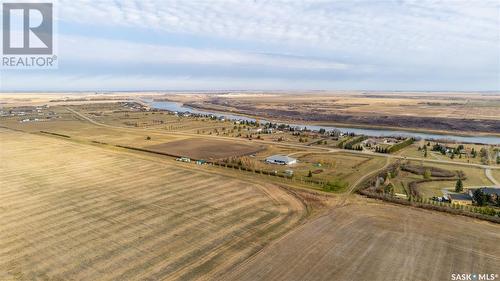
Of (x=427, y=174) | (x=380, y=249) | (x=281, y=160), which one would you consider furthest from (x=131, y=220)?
(x=427, y=174)

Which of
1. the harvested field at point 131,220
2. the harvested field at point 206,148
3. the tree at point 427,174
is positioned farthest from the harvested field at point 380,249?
the harvested field at point 206,148

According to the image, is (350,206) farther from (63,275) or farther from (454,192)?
(63,275)

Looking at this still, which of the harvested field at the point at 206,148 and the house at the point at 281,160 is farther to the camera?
the harvested field at the point at 206,148

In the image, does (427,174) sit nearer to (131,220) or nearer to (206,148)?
(206,148)

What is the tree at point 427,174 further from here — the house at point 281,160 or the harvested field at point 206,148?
the harvested field at point 206,148

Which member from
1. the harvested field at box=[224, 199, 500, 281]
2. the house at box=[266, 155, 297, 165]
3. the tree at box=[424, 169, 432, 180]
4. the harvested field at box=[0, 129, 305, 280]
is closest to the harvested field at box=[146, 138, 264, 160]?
the house at box=[266, 155, 297, 165]

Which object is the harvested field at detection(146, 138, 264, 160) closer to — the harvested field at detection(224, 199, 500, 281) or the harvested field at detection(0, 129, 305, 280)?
the harvested field at detection(0, 129, 305, 280)

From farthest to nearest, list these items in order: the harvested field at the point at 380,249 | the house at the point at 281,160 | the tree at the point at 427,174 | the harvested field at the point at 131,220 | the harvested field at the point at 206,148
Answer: the harvested field at the point at 206,148 → the house at the point at 281,160 → the tree at the point at 427,174 → the harvested field at the point at 131,220 → the harvested field at the point at 380,249
